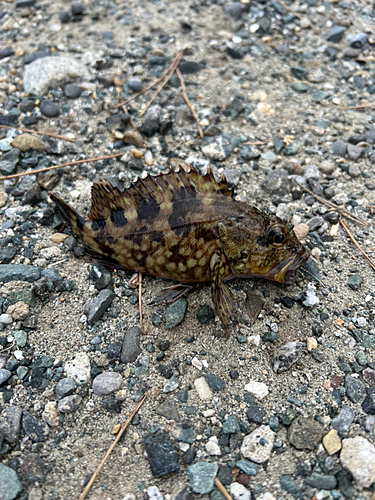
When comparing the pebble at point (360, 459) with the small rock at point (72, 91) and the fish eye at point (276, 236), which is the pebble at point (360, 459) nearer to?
the fish eye at point (276, 236)

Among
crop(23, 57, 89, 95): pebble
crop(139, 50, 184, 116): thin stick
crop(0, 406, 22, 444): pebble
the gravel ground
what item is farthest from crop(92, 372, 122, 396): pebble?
crop(23, 57, 89, 95): pebble

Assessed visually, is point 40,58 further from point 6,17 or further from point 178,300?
point 178,300

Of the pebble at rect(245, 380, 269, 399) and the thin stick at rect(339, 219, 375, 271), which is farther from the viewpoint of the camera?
the thin stick at rect(339, 219, 375, 271)

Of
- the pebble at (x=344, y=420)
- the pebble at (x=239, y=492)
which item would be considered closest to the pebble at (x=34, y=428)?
the pebble at (x=239, y=492)

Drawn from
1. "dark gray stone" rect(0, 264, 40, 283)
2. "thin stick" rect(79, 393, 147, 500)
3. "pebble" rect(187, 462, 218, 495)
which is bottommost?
"pebble" rect(187, 462, 218, 495)

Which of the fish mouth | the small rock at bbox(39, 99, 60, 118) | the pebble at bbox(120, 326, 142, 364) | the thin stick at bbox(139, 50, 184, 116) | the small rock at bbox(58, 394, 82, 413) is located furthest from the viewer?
the thin stick at bbox(139, 50, 184, 116)

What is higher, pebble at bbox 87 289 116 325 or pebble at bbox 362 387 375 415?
pebble at bbox 87 289 116 325

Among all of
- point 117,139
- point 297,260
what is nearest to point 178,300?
point 297,260

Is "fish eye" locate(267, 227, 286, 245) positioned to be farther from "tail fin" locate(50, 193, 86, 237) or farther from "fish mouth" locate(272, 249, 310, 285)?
"tail fin" locate(50, 193, 86, 237)
